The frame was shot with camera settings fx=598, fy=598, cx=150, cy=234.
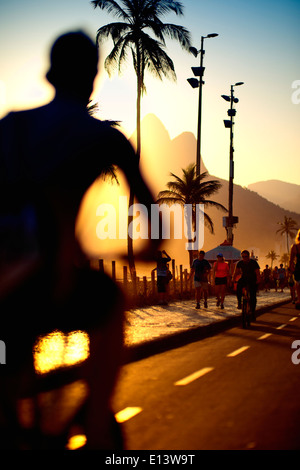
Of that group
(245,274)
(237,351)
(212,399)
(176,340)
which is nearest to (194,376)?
(212,399)

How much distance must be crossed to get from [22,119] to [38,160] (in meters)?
0.22

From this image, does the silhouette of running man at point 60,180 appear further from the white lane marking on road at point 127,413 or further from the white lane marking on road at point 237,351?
the white lane marking on road at point 237,351

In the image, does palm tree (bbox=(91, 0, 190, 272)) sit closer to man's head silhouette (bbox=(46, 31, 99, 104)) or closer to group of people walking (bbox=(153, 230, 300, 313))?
group of people walking (bbox=(153, 230, 300, 313))

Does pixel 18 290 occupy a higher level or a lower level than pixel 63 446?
higher

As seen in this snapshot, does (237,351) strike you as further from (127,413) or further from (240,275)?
(240,275)

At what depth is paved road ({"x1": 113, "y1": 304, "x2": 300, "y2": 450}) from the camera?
4355 millimetres

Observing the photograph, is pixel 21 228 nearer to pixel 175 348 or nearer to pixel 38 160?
pixel 38 160

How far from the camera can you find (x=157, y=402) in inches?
224

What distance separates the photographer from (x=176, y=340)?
10914 mm

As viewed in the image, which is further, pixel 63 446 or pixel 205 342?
pixel 205 342

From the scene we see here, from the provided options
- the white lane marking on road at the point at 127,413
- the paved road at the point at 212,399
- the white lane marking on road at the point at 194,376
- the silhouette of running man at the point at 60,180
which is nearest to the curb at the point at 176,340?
the paved road at the point at 212,399

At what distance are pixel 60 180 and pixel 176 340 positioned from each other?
8314 mm

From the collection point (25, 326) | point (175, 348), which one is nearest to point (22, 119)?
point (25, 326)

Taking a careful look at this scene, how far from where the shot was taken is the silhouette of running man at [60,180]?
9.30ft
